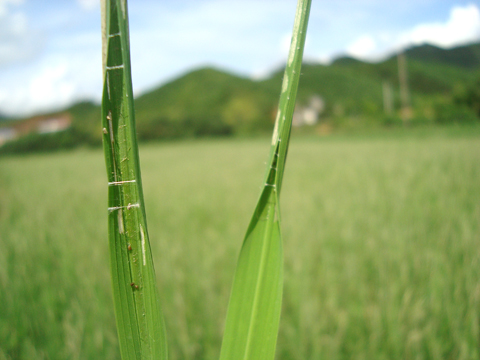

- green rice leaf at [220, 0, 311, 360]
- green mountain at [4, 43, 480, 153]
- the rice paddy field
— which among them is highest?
green mountain at [4, 43, 480, 153]

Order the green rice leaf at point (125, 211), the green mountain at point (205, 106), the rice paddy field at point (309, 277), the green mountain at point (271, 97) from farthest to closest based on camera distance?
the green mountain at point (205, 106) → the green mountain at point (271, 97) → the rice paddy field at point (309, 277) → the green rice leaf at point (125, 211)

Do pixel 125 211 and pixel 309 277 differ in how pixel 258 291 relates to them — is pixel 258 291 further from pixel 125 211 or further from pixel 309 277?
pixel 309 277

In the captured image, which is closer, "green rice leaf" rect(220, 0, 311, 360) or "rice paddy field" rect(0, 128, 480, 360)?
"green rice leaf" rect(220, 0, 311, 360)

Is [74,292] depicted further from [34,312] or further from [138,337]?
[138,337]

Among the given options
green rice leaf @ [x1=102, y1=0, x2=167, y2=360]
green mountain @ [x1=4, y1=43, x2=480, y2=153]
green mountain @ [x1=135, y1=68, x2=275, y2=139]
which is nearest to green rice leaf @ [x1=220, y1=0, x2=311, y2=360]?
green rice leaf @ [x1=102, y1=0, x2=167, y2=360]

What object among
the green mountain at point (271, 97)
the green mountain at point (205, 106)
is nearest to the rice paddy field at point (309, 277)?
the green mountain at point (271, 97)

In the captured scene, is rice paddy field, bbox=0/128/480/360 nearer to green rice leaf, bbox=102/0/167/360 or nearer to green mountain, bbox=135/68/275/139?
green rice leaf, bbox=102/0/167/360

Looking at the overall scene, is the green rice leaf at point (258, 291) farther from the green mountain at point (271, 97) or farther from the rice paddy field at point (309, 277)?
the green mountain at point (271, 97)

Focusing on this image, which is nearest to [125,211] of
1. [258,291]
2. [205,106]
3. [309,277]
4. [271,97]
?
[258,291]
